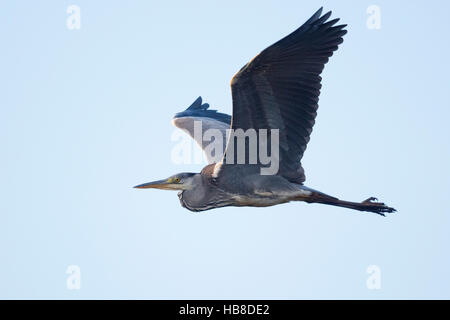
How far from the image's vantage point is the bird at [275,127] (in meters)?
9.30

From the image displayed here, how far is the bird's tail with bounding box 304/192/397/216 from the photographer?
9.92 metres

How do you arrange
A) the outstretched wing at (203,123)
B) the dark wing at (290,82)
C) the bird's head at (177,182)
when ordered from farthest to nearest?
the outstretched wing at (203,123), the bird's head at (177,182), the dark wing at (290,82)

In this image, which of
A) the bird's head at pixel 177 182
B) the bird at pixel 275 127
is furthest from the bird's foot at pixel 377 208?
the bird's head at pixel 177 182

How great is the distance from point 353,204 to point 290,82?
194cm

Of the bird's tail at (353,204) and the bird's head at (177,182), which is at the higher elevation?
the bird's head at (177,182)

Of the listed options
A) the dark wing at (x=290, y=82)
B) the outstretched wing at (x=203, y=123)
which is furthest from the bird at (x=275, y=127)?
the outstretched wing at (x=203, y=123)

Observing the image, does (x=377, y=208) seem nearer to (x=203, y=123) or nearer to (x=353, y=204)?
(x=353, y=204)

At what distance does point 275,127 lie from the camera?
959 centimetres

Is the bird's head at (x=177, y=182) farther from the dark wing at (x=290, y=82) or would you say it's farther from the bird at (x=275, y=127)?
the dark wing at (x=290, y=82)

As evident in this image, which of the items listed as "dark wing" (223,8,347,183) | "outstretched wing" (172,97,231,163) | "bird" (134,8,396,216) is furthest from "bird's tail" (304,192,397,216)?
"outstretched wing" (172,97,231,163)

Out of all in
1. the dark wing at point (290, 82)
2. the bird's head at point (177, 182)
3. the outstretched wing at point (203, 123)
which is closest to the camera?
the dark wing at point (290, 82)

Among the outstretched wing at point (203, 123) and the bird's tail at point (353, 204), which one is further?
the outstretched wing at point (203, 123)
